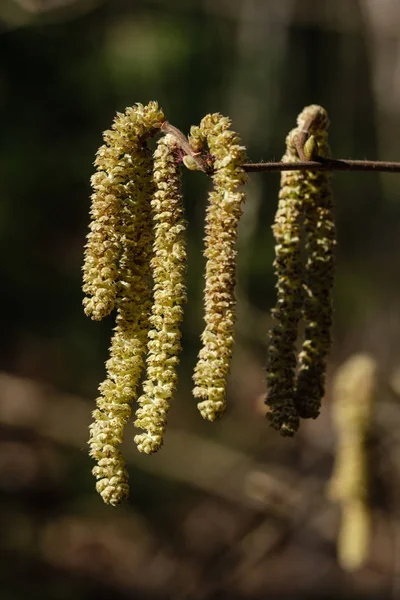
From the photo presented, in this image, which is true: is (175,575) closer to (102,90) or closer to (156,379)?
(102,90)

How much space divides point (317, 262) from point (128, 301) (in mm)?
330

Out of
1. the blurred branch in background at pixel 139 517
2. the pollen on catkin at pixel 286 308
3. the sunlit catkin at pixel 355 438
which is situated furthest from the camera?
the blurred branch in background at pixel 139 517

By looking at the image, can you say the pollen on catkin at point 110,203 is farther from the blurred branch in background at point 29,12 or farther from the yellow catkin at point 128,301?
the blurred branch in background at point 29,12

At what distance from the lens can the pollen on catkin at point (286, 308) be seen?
1262 mm

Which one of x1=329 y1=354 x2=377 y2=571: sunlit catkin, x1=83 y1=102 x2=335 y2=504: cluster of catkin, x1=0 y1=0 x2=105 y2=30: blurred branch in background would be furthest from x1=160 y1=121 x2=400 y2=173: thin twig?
x1=0 y1=0 x2=105 y2=30: blurred branch in background

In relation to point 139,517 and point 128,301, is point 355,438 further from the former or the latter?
point 139,517

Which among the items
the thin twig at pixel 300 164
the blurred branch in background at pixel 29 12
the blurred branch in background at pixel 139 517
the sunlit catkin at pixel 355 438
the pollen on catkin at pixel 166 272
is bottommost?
the blurred branch in background at pixel 139 517

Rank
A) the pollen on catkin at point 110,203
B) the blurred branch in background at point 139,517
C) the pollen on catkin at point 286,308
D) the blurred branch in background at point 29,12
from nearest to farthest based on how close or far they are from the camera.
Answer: the pollen on catkin at point 110,203
the pollen on catkin at point 286,308
the blurred branch in background at point 29,12
the blurred branch in background at point 139,517

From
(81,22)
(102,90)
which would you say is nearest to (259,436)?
(102,90)

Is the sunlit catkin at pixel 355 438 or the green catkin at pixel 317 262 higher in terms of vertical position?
the green catkin at pixel 317 262

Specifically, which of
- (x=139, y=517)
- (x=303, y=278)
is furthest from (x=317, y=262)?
(x=139, y=517)

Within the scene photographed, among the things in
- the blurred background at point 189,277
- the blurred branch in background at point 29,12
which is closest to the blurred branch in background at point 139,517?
the blurred background at point 189,277

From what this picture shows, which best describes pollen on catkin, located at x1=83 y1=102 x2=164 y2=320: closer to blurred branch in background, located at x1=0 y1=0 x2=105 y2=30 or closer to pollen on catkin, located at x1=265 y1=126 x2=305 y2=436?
pollen on catkin, located at x1=265 y1=126 x2=305 y2=436

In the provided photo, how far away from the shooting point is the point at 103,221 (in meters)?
1.14
